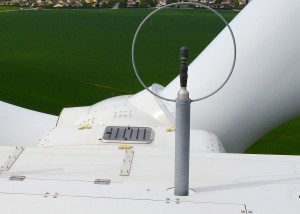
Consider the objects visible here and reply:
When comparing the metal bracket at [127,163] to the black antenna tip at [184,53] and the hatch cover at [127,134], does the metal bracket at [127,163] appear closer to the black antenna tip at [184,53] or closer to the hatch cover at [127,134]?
the black antenna tip at [184,53]

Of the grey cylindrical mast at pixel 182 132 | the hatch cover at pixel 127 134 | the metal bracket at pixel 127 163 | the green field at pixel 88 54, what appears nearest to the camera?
the grey cylindrical mast at pixel 182 132

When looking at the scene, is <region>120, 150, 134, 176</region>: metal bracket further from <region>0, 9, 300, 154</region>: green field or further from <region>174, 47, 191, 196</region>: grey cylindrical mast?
<region>0, 9, 300, 154</region>: green field

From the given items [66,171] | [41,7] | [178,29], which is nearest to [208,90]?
[66,171]

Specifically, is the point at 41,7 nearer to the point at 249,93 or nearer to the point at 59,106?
the point at 59,106

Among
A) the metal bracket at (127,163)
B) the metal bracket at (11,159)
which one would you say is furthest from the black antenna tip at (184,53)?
the metal bracket at (11,159)

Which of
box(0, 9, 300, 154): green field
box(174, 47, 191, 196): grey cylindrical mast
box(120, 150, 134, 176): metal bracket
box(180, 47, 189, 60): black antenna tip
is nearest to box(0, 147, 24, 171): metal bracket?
box(120, 150, 134, 176): metal bracket

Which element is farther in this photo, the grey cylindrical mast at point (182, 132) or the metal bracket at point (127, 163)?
the metal bracket at point (127, 163)

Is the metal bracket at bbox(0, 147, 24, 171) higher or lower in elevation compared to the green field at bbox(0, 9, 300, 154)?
lower
